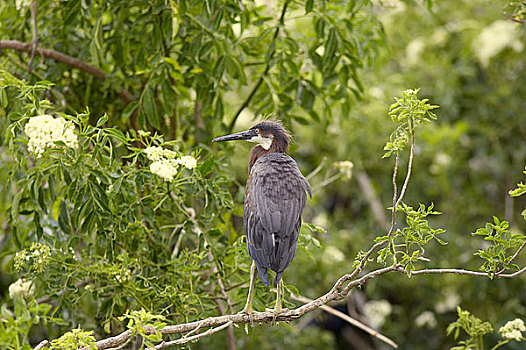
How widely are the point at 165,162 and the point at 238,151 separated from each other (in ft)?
4.64

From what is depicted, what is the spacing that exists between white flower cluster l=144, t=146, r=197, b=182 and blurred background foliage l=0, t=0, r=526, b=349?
33 mm

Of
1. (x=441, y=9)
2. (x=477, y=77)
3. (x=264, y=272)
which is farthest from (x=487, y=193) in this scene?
(x=264, y=272)

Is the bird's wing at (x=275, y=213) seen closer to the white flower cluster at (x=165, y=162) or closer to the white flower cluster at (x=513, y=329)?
the white flower cluster at (x=165, y=162)

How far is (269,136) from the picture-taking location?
1.35 m

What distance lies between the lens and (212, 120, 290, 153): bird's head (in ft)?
4.41

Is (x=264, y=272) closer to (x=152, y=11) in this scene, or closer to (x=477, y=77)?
(x=152, y=11)

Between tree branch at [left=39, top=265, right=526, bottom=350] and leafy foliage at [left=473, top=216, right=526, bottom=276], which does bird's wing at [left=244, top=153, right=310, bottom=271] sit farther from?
leafy foliage at [left=473, top=216, right=526, bottom=276]

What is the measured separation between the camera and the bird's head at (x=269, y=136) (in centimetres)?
134

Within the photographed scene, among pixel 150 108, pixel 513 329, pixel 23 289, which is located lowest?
pixel 23 289

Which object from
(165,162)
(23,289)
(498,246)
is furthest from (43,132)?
(498,246)

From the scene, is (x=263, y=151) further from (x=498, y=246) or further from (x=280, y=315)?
(x=498, y=246)

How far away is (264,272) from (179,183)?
306mm

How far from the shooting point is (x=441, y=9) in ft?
10.8

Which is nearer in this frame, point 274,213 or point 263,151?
point 274,213
